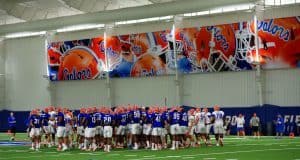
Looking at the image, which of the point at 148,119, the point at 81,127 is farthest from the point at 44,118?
the point at 148,119

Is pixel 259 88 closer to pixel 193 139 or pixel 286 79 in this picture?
pixel 286 79

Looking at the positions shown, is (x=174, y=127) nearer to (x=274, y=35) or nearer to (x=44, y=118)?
(x=44, y=118)

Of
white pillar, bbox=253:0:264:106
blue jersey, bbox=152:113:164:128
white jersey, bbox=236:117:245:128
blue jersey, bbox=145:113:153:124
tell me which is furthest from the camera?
white jersey, bbox=236:117:245:128

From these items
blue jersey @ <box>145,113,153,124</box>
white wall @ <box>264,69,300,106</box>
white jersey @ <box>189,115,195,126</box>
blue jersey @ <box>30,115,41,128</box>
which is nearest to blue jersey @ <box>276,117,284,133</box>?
white wall @ <box>264,69,300,106</box>

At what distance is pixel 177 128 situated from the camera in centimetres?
3331

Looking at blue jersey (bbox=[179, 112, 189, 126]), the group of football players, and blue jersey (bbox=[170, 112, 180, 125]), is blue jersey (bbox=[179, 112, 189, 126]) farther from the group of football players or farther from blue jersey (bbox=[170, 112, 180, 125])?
blue jersey (bbox=[170, 112, 180, 125])

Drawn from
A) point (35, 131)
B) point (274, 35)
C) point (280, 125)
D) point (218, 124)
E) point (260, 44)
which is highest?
point (274, 35)

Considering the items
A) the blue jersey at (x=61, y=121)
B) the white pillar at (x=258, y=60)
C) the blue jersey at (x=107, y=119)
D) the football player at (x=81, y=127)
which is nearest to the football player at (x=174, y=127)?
the blue jersey at (x=107, y=119)

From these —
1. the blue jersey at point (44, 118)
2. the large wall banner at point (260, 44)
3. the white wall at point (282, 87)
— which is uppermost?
the large wall banner at point (260, 44)

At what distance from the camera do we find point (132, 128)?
1352 inches

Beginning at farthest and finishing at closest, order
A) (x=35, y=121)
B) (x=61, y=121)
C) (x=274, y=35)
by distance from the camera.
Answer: (x=274, y=35) → (x=35, y=121) → (x=61, y=121)

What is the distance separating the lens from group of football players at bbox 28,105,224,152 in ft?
110

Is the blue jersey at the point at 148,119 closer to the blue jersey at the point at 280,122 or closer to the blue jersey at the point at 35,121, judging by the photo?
the blue jersey at the point at 35,121

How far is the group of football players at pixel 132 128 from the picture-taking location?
110 feet
